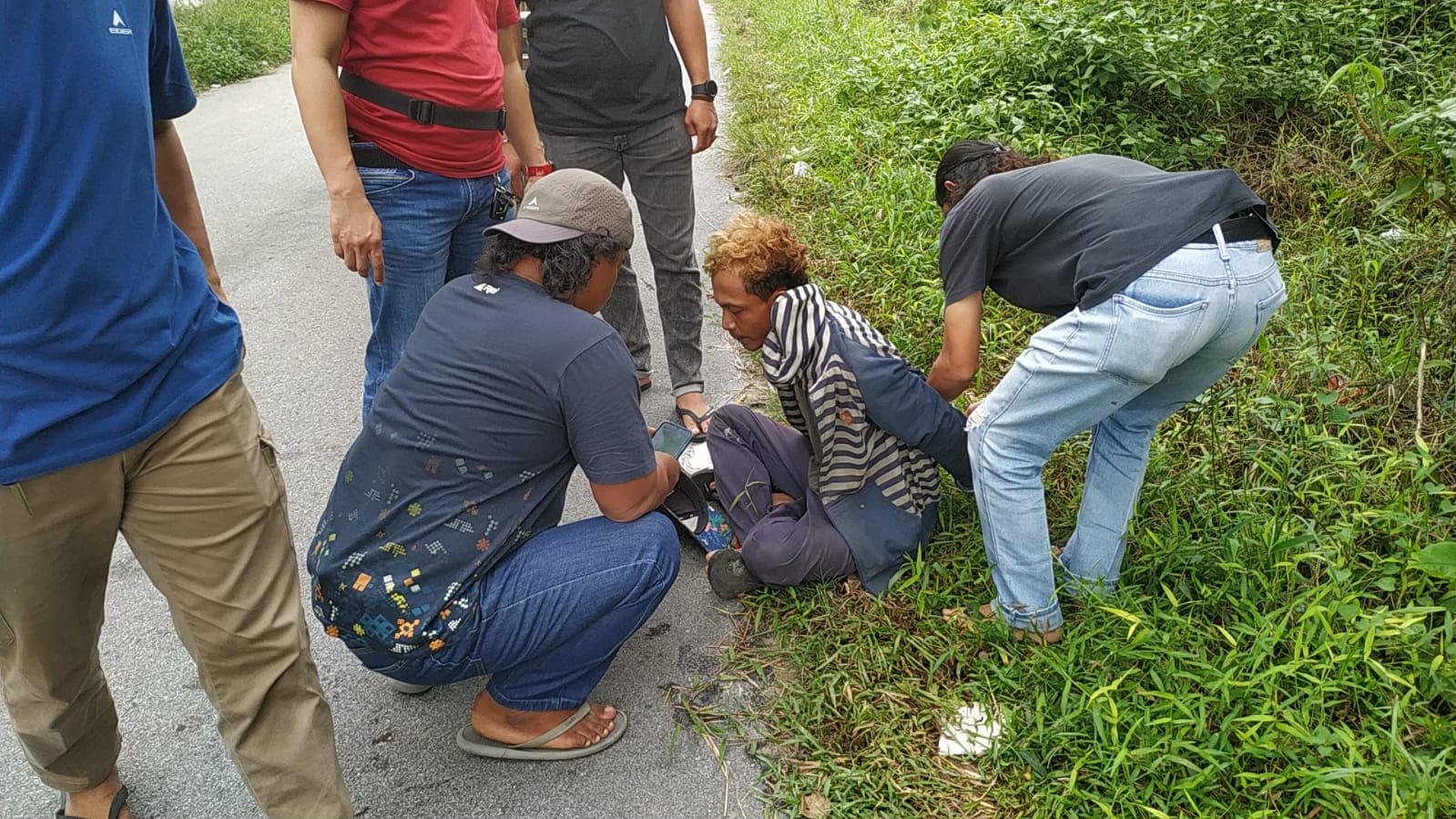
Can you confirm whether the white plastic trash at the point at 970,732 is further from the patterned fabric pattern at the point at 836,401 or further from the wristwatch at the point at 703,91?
the wristwatch at the point at 703,91

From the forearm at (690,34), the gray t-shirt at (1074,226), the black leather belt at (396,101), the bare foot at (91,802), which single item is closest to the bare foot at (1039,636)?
the gray t-shirt at (1074,226)

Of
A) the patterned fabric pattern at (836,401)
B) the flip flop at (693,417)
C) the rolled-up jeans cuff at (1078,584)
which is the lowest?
the flip flop at (693,417)

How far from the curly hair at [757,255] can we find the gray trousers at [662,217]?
91 cm

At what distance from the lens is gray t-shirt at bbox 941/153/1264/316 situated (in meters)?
2.10

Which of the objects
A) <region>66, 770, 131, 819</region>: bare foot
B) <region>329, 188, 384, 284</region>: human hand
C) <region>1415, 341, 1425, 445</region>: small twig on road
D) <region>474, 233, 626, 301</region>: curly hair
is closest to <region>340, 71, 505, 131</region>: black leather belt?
<region>329, 188, 384, 284</region>: human hand

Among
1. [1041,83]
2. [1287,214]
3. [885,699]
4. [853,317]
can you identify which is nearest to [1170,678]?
[885,699]

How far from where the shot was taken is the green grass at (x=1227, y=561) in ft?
6.87

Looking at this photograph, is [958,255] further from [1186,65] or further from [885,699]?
[1186,65]

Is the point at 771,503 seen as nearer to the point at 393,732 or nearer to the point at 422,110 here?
the point at 393,732

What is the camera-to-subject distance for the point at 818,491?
2.81 m

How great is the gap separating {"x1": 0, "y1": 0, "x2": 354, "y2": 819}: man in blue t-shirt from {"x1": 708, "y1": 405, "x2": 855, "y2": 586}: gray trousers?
1219 mm

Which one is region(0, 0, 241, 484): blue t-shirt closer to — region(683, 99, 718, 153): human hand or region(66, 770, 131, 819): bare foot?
region(66, 770, 131, 819): bare foot

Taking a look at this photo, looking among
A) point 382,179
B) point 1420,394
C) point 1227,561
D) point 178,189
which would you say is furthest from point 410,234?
point 1420,394

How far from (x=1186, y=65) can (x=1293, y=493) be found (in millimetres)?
2752
